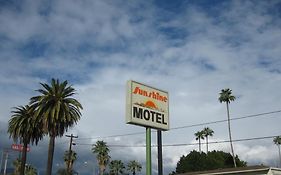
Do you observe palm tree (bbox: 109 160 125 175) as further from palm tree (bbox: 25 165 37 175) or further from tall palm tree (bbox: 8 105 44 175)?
tall palm tree (bbox: 8 105 44 175)

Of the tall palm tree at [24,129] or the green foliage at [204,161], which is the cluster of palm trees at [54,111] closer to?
the tall palm tree at [24,129]

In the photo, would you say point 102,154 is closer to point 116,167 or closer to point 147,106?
point 116,167

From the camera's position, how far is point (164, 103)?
656 inches

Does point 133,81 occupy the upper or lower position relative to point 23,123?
lower

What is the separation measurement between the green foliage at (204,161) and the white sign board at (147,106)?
68.9 m

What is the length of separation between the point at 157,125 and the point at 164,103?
1.28 m

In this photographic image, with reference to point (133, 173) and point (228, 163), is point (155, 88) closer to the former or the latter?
point (228, 163)

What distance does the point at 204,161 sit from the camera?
8375 centimetres

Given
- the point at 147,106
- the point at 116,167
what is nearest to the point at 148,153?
the point at 147,106

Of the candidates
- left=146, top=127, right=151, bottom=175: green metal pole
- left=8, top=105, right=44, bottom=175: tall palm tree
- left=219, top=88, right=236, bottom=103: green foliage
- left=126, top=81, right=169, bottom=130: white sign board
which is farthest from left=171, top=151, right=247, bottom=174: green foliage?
left=146, top=127, right=151, bottom=175: green metal pole

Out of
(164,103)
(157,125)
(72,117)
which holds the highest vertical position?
(72,117)

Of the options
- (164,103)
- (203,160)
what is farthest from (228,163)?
(164,103)

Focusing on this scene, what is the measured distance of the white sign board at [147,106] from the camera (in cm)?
1516

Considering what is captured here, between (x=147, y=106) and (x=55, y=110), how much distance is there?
27329 millimetres
